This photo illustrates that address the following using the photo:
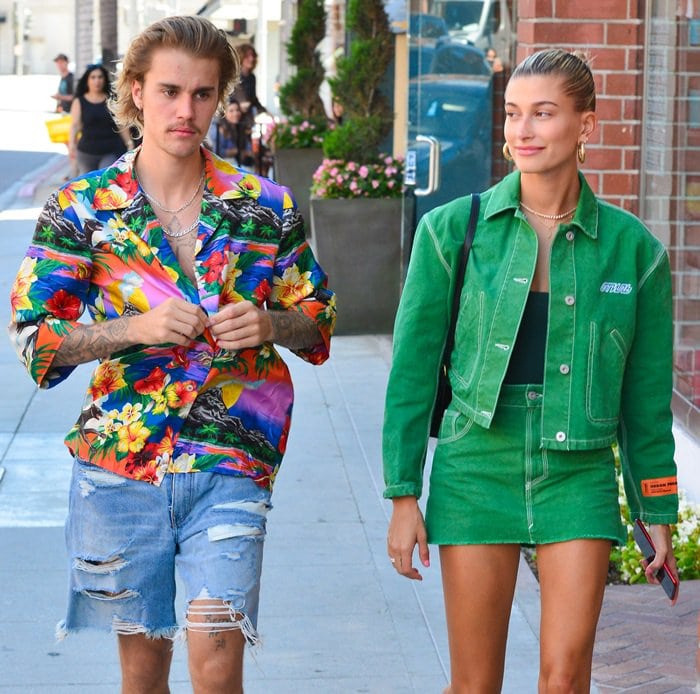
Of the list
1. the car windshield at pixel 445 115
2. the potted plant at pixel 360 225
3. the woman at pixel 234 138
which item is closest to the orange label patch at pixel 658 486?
the car windshield at pixel 445 115

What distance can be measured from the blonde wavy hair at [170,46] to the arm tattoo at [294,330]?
0.56 metres

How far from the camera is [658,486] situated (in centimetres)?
332

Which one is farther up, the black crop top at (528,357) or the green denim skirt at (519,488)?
the black crop top at (528,357)

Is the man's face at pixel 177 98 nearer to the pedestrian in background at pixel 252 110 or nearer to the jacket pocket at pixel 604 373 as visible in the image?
the jacket pocket at pixel 604 373

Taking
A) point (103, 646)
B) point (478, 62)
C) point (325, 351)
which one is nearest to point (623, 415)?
point (325, 351)

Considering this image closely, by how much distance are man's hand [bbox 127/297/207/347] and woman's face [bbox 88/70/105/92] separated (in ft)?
47.4

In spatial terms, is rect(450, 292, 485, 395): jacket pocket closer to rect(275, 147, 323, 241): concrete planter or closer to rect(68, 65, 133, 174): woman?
rect(275, 147, 323, 241): concrete planter

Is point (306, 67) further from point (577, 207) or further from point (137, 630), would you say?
point (137, 630)

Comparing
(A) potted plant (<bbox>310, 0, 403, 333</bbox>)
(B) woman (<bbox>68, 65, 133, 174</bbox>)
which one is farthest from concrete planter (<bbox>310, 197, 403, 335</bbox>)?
(B) woman (<bbox>68, 65, 133, 174</bbox>)

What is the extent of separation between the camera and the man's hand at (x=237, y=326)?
3.11 metres

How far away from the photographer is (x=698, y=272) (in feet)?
20.9

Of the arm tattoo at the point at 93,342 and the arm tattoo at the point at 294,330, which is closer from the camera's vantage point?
the arm tattoo at the point at 93,342

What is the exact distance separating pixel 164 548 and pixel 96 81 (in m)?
14.4

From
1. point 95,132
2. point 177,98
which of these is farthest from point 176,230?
point 95,132
